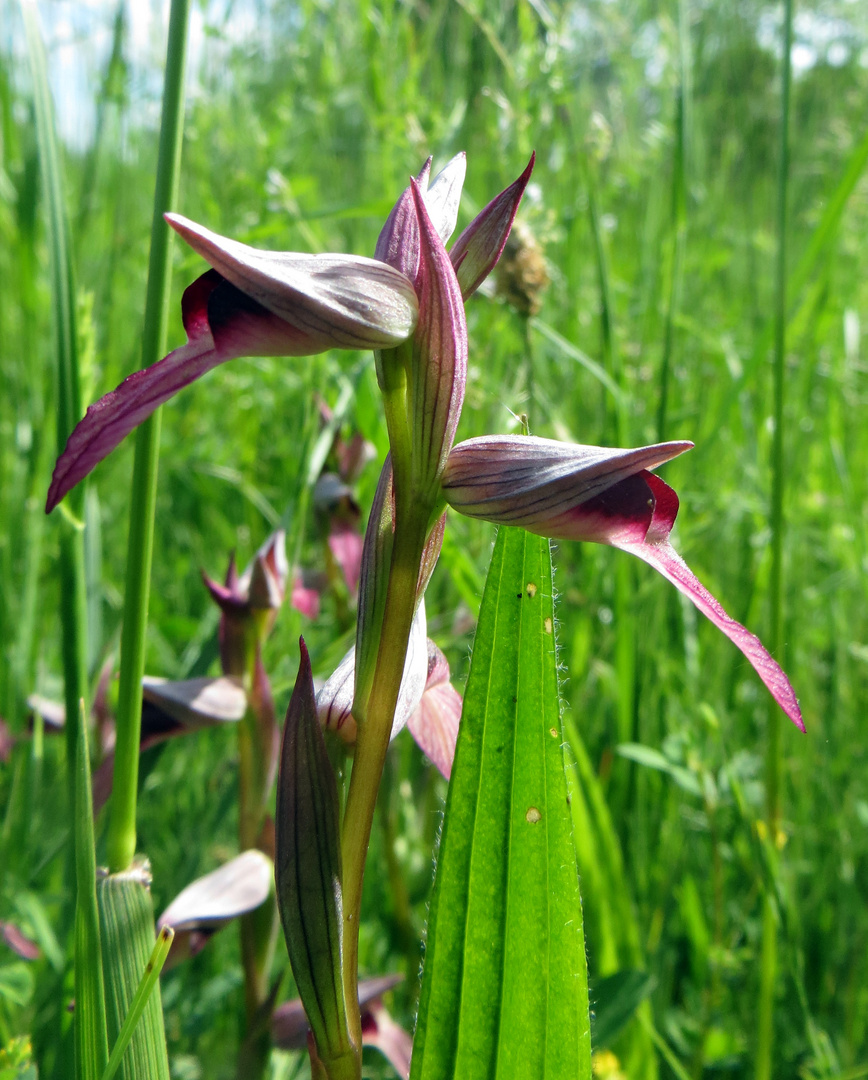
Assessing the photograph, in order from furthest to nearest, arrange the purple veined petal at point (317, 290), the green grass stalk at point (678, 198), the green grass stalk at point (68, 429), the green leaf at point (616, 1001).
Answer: the green grass stalk at point (678, 198) → the green leaf at point (616, 1001) → the green grass stalk at point (68, 429) → the purple veined petal at point (317, 290)

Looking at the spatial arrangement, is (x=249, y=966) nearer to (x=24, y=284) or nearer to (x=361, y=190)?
(x=24, y=284)

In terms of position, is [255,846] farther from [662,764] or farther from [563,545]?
[563,545]

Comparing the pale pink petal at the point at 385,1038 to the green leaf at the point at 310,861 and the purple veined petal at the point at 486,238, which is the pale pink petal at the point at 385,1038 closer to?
the green leaf at the point at 310,861

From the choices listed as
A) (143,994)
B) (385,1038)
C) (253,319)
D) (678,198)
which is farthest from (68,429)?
(678,198)

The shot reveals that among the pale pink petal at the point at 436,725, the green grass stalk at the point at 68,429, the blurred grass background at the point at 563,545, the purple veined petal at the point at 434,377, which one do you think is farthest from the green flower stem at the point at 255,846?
the purple veined petal at the point at 434,377

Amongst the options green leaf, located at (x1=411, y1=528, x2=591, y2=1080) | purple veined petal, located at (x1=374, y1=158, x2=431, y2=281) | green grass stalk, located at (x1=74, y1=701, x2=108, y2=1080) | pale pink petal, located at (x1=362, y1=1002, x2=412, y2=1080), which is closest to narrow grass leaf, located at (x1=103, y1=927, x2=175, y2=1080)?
green grass stalk, located at (x1=74, y1=701, x2=108, y2=1080)
